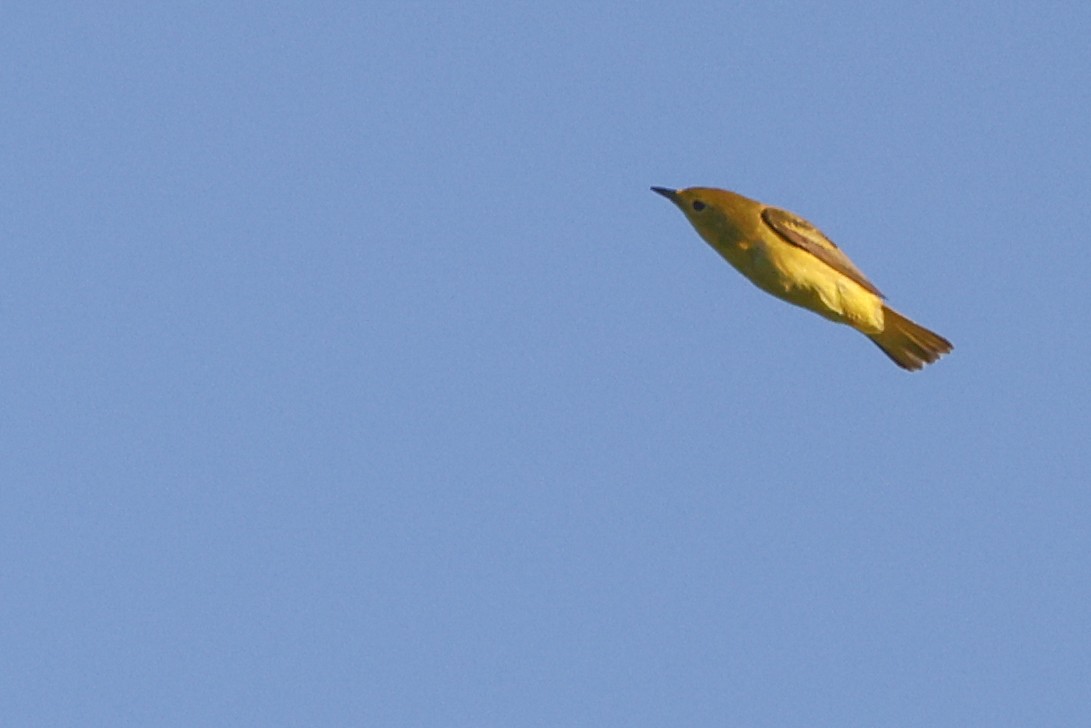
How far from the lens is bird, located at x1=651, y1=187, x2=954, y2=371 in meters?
13.4

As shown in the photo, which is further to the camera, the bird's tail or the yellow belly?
the bird's tail

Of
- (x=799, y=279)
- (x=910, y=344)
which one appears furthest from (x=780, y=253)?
(x=910, y=344)

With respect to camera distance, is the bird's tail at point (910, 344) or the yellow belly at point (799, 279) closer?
the yellow belly at point (799, 279)

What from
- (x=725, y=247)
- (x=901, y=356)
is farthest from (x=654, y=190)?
(x=901, y=356)

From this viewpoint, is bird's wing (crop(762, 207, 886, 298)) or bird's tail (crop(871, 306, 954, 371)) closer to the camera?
bird's wing (crop(762, 207, 886, 298))

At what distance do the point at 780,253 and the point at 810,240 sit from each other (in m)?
0.43

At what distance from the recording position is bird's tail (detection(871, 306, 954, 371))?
14875mm

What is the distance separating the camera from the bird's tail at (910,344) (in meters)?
14.9

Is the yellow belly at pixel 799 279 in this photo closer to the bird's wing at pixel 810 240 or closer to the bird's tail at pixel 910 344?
the bird's wing at pixel 810 240

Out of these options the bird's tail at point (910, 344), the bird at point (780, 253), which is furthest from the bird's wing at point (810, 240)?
the bird's tail at point (910, 344)

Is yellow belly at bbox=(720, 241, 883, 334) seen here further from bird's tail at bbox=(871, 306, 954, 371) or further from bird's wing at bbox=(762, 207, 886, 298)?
bird's tail at bbox=(871, 306, 954, 371)

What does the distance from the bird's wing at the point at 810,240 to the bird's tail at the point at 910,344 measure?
845mm

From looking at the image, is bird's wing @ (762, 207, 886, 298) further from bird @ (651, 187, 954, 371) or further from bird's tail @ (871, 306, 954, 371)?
bird's tail @ (871, 306, 954, 371)

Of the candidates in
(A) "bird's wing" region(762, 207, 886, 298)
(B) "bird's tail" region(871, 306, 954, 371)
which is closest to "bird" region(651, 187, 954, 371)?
(A) "bird's wing" region(762, 207, 886, 298)
